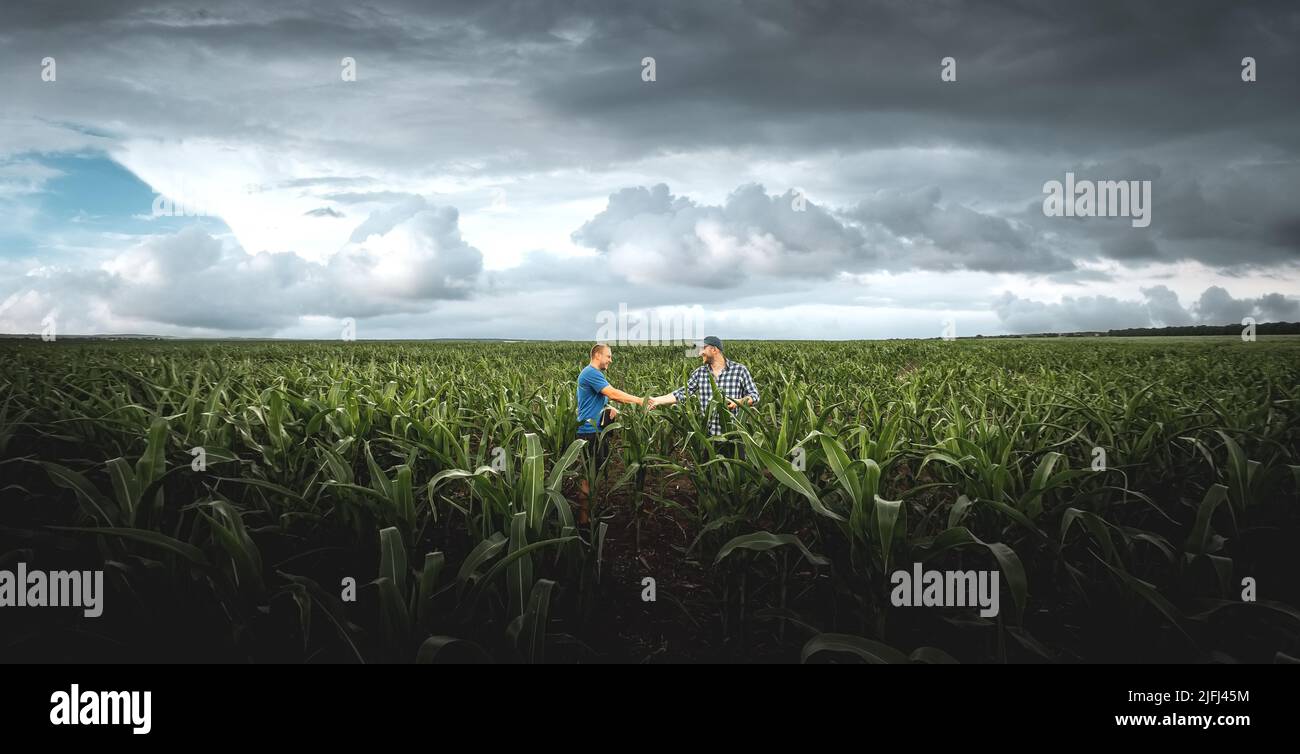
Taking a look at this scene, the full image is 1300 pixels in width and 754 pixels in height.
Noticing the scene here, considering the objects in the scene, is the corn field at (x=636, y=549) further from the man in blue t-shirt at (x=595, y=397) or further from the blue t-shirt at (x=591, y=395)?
the blue t-shirt at (x=591, y=395)

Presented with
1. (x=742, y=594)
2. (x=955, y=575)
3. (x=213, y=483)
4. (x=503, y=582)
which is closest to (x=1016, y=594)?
(x=955, y=575)

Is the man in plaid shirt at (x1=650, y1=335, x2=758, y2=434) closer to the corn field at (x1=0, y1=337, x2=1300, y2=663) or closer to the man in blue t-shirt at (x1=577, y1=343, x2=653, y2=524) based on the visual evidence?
the man in blue t-shirt at (x1=577, y1=343, x2=653, y2=524)

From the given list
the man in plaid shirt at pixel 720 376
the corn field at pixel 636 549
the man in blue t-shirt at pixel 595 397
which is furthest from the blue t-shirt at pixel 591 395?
the corn field at pixel 636 549

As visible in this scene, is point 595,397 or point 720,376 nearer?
point 595,397

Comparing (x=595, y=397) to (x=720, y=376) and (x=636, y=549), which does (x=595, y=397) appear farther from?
(x=636, y=549)

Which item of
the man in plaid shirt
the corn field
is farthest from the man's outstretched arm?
the corn field

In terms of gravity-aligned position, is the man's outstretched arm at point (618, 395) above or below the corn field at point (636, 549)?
above

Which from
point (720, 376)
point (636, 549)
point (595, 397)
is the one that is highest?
point (720, 376)

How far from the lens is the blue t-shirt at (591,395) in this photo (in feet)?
18.8

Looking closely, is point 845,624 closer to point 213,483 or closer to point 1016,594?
point 1016,594

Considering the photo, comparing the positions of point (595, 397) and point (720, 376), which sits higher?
point (720, 376)

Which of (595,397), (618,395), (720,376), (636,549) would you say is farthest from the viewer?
(720,376)

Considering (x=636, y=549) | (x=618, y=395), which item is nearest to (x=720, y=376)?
(x=618, y=395)

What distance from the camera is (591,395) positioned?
584 cm
